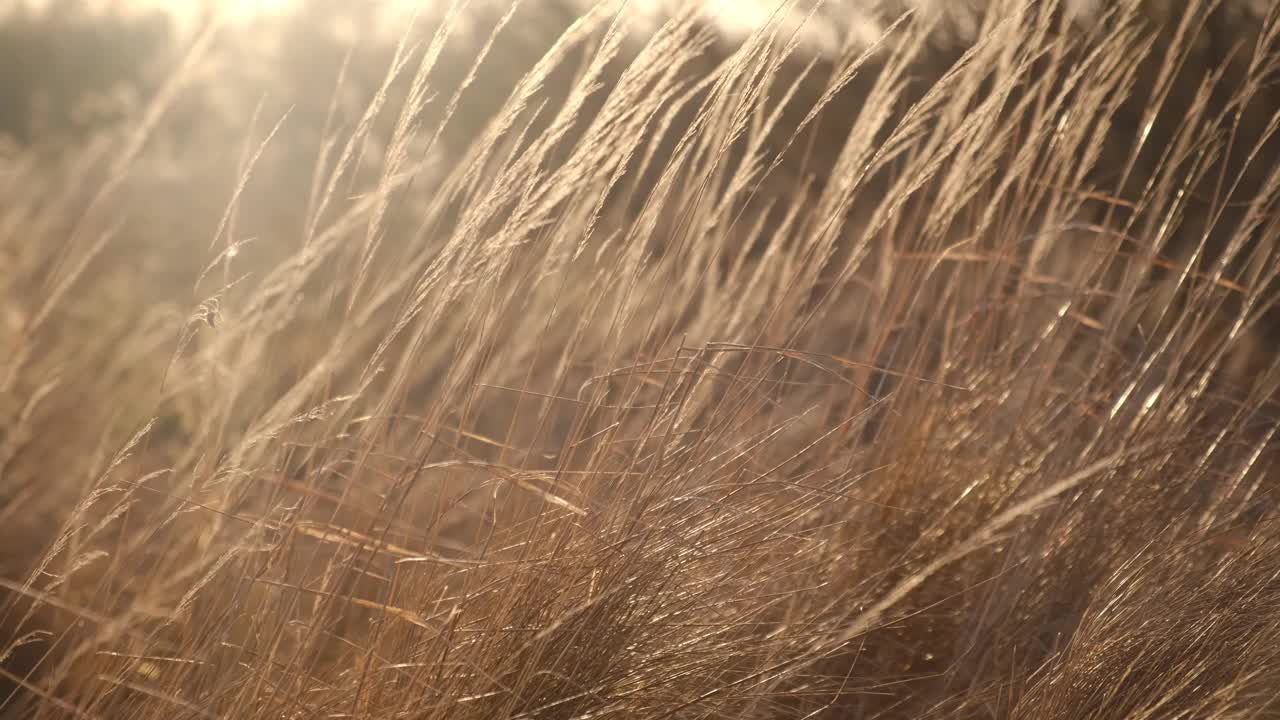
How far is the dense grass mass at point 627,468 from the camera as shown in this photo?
1.35m

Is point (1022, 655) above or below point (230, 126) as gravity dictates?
below

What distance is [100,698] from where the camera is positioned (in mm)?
1238

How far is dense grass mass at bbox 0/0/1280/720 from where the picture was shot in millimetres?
1346

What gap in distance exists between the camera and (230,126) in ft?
15.1

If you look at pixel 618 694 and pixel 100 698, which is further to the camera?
pixel 618 694

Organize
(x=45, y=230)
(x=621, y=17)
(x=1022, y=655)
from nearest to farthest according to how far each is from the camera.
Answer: (x=621, y=17) → (x=1022, y=655) → (x=45, y=230)

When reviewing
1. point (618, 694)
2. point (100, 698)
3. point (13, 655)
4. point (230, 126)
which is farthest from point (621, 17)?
point (230, 126)

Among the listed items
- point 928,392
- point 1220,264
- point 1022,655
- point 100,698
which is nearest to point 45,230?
point 100,698

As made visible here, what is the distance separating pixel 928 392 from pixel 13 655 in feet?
5.20

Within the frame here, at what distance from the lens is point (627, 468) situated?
1424mm

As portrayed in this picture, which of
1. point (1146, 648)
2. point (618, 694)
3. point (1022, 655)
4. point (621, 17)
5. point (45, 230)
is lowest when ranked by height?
point (1022, 655)

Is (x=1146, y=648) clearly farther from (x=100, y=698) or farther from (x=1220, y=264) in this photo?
(x=100, y=698)

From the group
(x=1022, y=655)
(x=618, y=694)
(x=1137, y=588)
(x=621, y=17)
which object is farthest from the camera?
(x=1022, y=655)

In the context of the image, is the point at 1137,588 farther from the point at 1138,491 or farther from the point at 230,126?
the point at 230,126
